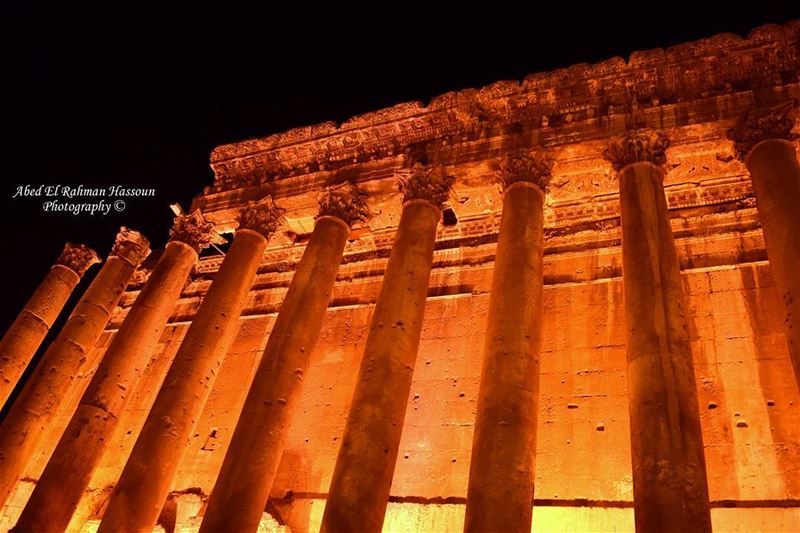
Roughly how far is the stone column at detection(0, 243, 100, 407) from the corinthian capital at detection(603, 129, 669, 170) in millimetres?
13182

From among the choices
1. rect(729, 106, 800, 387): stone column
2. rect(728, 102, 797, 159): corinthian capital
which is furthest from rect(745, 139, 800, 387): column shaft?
rect(728, 102, 797, 159): corinthian capital

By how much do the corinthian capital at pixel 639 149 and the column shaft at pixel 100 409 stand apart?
916 centimetres

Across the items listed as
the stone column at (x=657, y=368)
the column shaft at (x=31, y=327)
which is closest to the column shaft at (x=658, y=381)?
the stone column at (x=657, y=368)

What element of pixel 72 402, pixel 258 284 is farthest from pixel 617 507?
pixel 72 402

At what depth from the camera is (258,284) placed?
55.0ft

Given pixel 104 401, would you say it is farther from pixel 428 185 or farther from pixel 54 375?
pixel 428 185

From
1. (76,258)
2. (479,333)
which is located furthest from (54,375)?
(479,333)

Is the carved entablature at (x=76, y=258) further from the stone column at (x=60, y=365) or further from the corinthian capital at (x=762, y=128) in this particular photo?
the corinthian capital at (x=762, y=128)

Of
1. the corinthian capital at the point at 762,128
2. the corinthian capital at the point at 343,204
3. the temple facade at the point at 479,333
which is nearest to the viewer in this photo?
the temple facade at the point at 479,333

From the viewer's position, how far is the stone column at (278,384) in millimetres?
8836

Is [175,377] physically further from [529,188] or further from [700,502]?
[700,502]

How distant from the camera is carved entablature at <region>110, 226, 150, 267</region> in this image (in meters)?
15.9

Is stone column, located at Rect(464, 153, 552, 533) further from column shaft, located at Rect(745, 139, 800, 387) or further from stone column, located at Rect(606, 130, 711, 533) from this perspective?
column shaft, located at Rect(745, 139, 800, 387)

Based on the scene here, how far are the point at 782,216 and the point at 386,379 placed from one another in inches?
243
